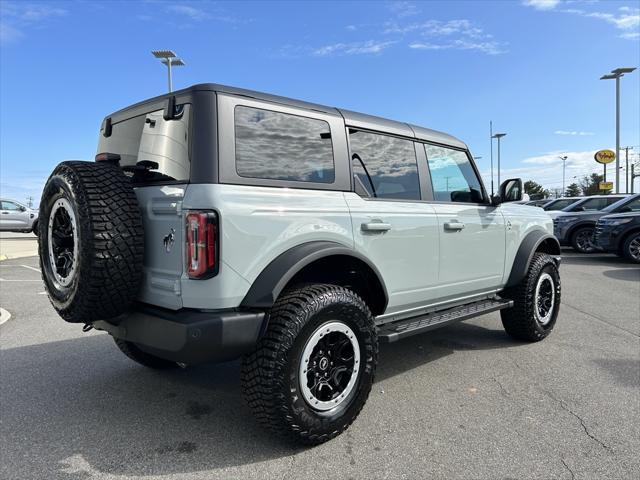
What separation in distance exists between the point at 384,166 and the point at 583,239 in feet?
39.6

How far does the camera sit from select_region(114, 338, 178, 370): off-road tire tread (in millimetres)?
3732

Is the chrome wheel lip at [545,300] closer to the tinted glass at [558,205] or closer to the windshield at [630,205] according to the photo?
the windshield at [630,205]

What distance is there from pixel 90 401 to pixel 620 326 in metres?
5.64

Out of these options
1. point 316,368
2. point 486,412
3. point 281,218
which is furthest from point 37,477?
point 486,412

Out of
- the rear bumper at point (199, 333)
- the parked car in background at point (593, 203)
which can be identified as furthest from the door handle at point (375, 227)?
the parked car in background at point (593, 203)

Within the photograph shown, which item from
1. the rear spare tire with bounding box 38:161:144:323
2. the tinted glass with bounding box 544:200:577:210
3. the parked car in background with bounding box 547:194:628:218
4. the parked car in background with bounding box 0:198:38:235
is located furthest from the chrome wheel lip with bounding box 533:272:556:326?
the parked car in background with bounding box 0:198:38:235

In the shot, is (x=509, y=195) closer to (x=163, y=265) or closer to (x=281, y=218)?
(x=281, y=218)

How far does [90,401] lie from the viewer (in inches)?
132

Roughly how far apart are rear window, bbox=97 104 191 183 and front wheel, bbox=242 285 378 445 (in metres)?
0.99

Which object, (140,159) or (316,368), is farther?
(140,159)

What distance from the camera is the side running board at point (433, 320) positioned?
131 inches

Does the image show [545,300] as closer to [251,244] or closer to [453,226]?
[453,226]

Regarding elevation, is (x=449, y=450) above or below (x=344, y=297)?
below

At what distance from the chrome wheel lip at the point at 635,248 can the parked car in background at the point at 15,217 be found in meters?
23.0
